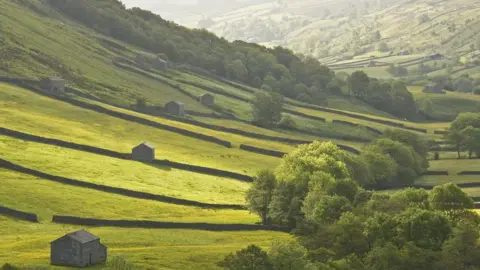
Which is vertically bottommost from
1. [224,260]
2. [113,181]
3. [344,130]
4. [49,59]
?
[224,260]

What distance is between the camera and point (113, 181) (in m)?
116

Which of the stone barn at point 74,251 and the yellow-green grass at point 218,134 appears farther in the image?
the yellow-green grass at point 218,134

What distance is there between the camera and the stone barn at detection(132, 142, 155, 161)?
5187 inches

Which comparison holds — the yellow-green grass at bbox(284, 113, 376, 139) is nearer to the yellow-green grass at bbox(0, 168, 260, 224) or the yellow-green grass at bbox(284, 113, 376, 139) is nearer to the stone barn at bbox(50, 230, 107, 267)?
the yellow-green grass at bbox(0, 168, 260, 224)

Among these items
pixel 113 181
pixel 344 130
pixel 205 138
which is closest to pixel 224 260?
pixel 113 181

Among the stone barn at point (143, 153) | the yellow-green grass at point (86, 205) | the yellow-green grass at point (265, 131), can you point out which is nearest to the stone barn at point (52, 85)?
the yellow-green grass at point (265, 131)

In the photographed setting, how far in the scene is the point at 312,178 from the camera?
106 meters

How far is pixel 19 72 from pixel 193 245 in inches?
3912

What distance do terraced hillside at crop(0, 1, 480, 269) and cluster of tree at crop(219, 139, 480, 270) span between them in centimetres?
454

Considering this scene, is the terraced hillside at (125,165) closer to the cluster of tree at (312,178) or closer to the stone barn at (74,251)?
the stone barn at (74,251)

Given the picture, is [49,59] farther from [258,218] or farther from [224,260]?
[224,260]

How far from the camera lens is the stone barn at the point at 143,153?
13175cm

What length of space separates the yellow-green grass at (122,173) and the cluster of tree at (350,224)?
11.3 meters

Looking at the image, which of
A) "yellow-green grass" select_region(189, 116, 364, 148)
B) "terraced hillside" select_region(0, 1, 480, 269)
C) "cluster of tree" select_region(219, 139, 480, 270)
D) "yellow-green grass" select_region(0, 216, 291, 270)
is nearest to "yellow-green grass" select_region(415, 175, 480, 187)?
"terraced hillside" select_region(0, 1, 480, 269)
